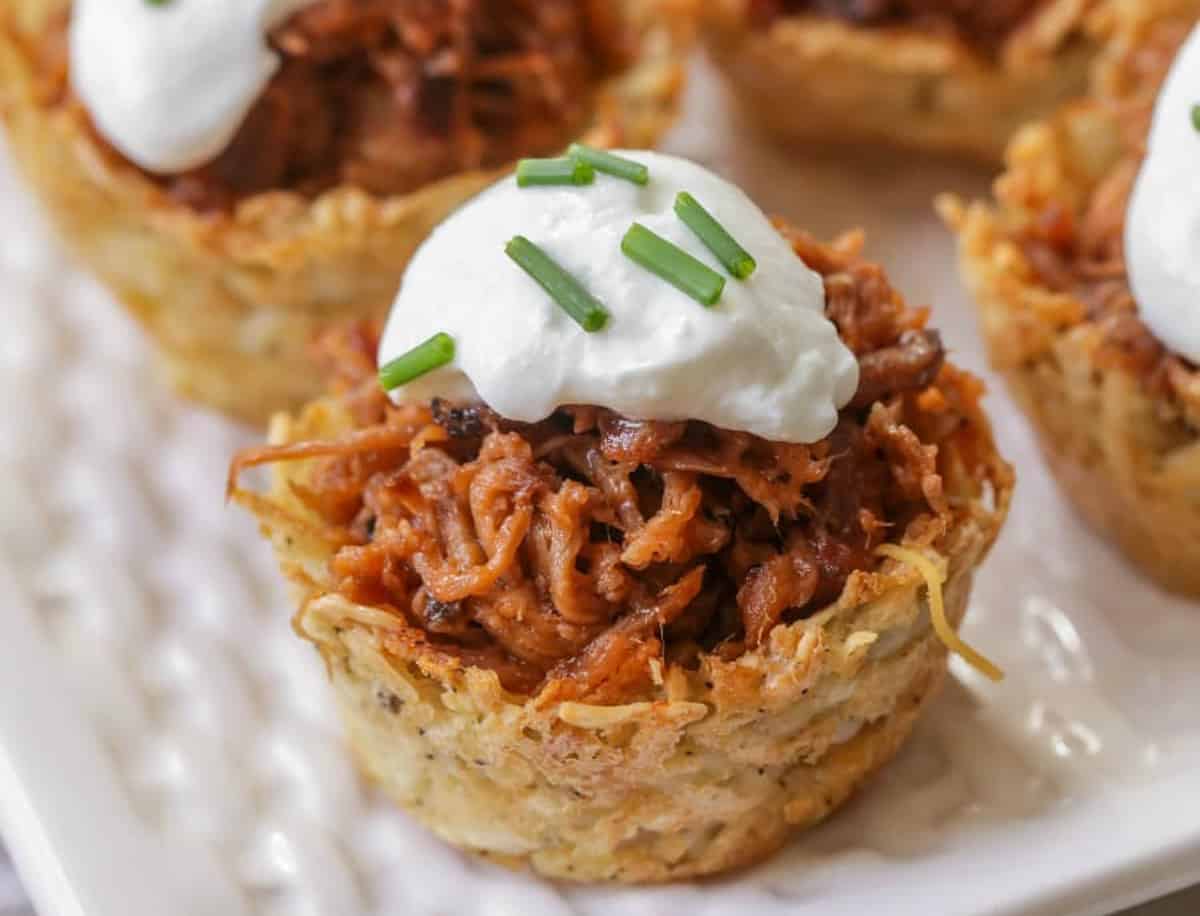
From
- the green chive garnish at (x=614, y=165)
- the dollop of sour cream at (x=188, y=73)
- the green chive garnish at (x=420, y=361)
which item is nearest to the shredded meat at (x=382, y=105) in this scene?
the dollop of sour cream at (x=188, y=73)

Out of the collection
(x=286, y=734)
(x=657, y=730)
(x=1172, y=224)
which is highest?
(x=1172, y=224)

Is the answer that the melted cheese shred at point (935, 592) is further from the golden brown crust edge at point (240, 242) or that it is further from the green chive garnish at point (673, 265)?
the golden brown crust edge at point (240, 242)

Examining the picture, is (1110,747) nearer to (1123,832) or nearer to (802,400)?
(1123,832)

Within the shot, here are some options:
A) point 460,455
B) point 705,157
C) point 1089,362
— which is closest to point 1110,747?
point 1089,362

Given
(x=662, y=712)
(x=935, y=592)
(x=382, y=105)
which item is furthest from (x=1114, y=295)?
(x=382, y=105)

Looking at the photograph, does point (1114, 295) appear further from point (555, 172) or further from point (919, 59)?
point (555, 172)
